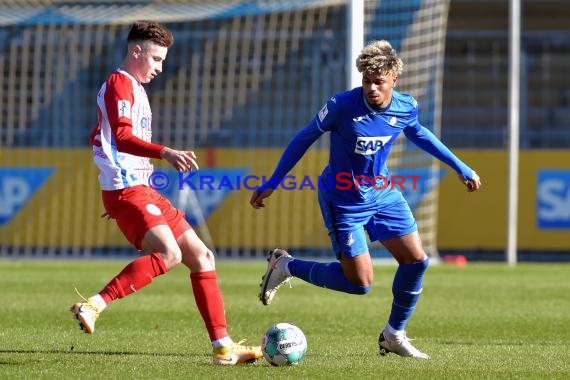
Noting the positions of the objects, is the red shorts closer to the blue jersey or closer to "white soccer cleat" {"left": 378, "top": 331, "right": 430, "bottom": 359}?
the blue jersey

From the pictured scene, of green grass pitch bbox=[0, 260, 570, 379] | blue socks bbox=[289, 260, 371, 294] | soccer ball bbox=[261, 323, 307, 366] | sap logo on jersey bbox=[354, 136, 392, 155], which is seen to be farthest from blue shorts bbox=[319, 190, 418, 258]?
soccer ball bbox=[261, 323, 307, 366]

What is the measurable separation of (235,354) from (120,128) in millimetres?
1376

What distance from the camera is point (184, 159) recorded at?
5.88 metres

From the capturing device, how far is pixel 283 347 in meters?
6.42

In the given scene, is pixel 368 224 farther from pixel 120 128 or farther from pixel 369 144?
pixel 120 128

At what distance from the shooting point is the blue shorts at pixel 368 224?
708 cm

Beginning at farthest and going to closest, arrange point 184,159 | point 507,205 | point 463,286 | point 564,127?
point 564,127, point 507,205, point 463,286, point 184,159

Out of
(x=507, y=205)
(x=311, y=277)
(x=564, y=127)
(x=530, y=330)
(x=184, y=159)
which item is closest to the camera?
(x=184, y=159)

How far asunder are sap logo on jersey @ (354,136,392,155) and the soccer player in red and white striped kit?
1.10 metres

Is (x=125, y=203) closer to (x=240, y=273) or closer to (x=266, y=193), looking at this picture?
(x=266, y=193)

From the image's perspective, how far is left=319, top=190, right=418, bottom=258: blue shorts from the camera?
708cm

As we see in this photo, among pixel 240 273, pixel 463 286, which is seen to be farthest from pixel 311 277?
pixel 240 273

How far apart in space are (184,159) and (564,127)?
16.0 metres

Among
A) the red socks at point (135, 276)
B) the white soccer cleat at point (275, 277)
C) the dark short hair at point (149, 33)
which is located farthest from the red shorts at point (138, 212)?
the white soccer cleat at point (275, 277)
